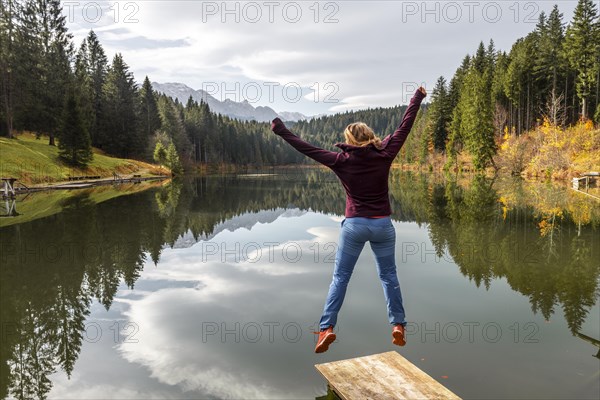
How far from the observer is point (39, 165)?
44.8 meters

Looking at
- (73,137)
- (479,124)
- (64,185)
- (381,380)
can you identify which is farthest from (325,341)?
(479,124)

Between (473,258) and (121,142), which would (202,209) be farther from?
(121,142)

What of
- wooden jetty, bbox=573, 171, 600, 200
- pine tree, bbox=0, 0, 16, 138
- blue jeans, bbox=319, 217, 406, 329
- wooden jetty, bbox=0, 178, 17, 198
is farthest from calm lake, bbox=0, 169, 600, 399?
pine tree, bbox=0, 0, 16, 138

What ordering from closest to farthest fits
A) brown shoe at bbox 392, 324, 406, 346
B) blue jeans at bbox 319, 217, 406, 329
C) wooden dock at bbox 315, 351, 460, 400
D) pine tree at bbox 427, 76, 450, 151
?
blue jeans at bbox 319, 217, 406, 329 → brown shoe at bbox 392, 324, 406, 346 → wooden dock at bbox 315, 351, 460, 400 → pine tree at bbox 427, 76, 450, 151

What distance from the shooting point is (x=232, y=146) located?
126875 millimetres

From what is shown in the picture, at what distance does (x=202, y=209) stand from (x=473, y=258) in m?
18.4

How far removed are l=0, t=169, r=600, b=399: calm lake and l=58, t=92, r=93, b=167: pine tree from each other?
1460 inches

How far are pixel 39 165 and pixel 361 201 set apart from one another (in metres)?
50.1

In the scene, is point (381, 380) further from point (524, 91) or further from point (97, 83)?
point (97, 83)

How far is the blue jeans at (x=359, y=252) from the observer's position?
4551 mm

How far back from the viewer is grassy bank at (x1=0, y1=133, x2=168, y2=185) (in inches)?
1577

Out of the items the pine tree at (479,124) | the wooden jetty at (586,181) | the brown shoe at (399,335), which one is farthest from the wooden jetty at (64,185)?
the pine tree at (479,124)

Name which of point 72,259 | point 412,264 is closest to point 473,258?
point 412,264

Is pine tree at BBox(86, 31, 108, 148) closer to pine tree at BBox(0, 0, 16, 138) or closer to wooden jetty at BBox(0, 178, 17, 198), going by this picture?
pine tree at BBox(0, 0, 16, 138)
